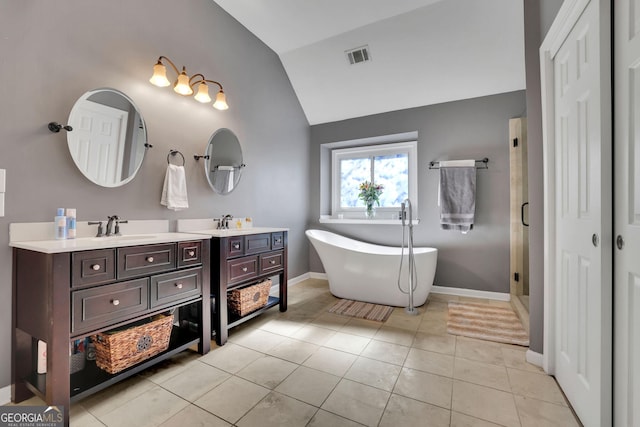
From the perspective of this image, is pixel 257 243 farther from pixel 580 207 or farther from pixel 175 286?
pixel 580 207

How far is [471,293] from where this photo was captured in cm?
312

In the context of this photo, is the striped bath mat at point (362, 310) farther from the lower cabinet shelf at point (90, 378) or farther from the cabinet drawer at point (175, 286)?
the lower cabinet shelf at point (90, 378)

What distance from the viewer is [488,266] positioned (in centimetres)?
305

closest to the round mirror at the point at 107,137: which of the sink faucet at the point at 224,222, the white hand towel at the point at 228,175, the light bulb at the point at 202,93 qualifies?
the light bulb at the point at 202,93

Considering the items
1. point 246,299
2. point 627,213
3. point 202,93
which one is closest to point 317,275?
Answer: point 246,299

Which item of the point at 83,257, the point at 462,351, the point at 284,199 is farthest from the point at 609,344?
the point at 284,199

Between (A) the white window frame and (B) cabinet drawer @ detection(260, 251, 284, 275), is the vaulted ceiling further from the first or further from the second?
(B) cabinet drawer @ detection(260, 251, 284, 275)

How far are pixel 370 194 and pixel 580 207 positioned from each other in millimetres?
2638

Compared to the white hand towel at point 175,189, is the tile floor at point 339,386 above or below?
below

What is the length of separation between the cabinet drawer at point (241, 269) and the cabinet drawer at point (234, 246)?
0.05m

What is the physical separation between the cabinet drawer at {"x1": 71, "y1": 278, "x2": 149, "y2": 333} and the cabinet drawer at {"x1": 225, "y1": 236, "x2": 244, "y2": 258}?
615 millimetres

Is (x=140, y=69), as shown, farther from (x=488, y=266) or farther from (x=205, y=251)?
(x=488, y=266)

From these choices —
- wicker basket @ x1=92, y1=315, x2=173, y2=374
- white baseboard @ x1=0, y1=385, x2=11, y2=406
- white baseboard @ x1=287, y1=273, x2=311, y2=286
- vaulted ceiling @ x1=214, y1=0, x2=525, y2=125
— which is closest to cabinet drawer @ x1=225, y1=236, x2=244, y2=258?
wicker basket @ x1=92, y1=315, x2=173, y2=374

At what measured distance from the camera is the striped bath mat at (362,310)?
8.32ft
